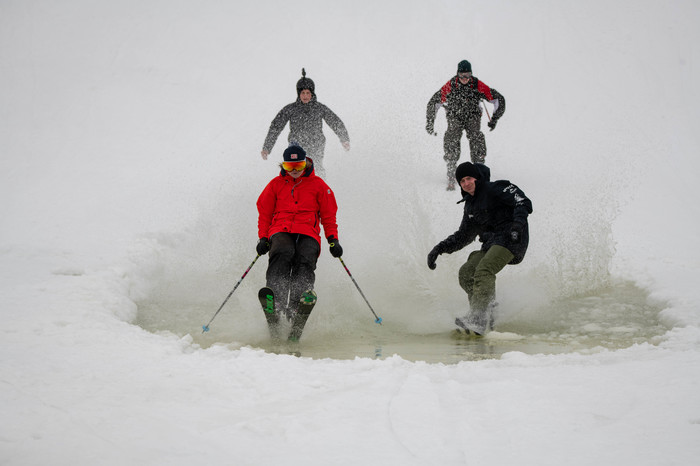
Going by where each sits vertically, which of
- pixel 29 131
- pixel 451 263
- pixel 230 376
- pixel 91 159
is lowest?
pixel 230 376

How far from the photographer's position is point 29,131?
57.1 ft

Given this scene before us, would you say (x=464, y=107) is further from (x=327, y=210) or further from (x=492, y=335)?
(x=492, y=335)

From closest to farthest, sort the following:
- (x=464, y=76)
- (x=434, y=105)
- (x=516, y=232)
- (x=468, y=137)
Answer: (x=516, y=232) < (x=464, y=76) < (x=434, y=105) < (x=468, y=137)

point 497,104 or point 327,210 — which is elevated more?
point 497,104

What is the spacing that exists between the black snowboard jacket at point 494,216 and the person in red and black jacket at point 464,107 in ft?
13.1

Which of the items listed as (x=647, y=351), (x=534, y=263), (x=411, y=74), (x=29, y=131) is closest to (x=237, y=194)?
(x=534, y=263)

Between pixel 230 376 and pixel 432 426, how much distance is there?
1.38 m

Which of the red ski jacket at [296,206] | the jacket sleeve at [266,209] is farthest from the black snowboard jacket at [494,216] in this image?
the jacket sleeve at [266,209]

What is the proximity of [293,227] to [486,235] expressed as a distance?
6.53 feet

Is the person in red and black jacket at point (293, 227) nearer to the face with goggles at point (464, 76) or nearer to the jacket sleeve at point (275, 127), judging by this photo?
the jacket sleeve at point (275, 127)

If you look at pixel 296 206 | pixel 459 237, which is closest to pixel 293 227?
pixel 296 206

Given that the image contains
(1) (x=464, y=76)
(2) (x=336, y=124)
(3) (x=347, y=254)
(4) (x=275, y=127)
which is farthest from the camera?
(1) (x=464, y=76)

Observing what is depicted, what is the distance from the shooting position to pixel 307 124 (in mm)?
8695

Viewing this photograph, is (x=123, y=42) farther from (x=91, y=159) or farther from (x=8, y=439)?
(x=8, y=439)
